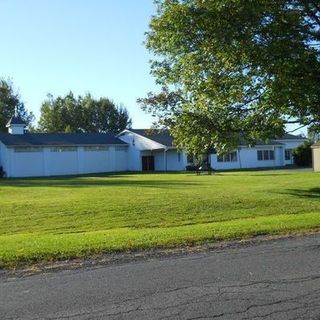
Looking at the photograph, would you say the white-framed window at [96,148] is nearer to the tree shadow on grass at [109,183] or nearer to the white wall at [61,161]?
the white wall at [61,161]

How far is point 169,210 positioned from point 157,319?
13993mm

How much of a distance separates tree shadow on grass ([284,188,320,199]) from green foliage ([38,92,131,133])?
73.4m

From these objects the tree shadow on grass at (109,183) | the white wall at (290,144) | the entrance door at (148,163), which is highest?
the white wall at (290,144)

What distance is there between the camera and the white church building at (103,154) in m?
58.9

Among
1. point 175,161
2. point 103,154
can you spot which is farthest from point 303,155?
point 103,154

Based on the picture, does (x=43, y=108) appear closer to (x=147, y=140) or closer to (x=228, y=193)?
(x=147, y=140)

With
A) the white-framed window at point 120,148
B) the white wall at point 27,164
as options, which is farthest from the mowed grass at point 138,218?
the white-framed window at point 120,148

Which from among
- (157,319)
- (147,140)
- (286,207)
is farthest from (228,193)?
(147,140)

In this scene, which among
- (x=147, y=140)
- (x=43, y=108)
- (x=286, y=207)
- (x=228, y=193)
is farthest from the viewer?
(x=43, y=108)

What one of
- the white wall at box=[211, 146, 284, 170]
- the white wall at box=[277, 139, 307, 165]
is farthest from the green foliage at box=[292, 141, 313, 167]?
the white wall at box=[277, 139, 307, 165]

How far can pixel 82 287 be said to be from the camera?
7.62 metres

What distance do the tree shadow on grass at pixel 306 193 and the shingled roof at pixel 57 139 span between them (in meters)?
37.8

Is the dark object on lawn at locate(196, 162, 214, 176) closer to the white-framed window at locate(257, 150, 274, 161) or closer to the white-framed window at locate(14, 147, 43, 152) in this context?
the white-framed window at locate(257, 150, 274, 161)

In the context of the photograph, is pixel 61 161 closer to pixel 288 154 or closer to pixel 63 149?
pixel 63 149
